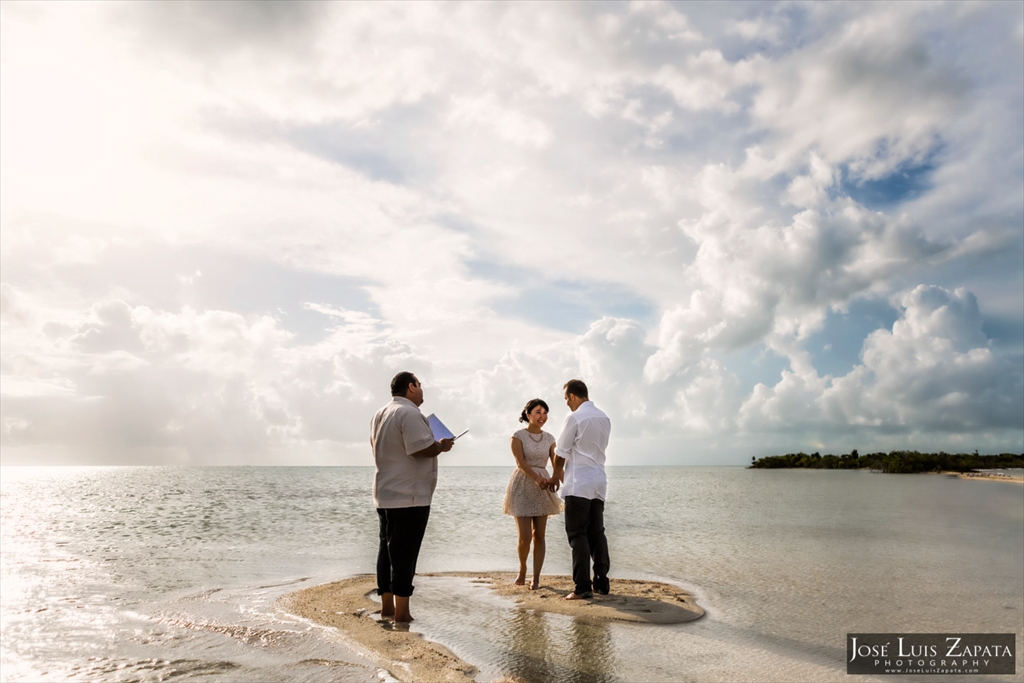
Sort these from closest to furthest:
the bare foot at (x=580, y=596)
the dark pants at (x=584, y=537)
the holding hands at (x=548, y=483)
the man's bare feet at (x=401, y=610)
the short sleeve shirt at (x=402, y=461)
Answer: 1. the short sleeve shirt at (x=402, y=461)
2. the man's bare feet at (x=401, y=610)
3. the bare foot at (x=580, y=596)
4. the dark pants at (x=584, y=537)
5. the holding hands at (x=548, y=483)

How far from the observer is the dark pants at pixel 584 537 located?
6.88m

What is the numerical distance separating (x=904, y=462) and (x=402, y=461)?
10494 centimetres

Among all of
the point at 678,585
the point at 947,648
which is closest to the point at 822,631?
the point at 947,648

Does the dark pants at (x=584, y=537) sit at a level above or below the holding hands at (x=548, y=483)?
below

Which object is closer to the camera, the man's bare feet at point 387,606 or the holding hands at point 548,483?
the man's bare feet at point 387,606

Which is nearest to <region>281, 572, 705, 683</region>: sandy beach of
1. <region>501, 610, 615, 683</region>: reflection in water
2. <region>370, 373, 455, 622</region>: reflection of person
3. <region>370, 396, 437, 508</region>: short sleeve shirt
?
<region>501, 610, 615, 683</region>: reflection in water

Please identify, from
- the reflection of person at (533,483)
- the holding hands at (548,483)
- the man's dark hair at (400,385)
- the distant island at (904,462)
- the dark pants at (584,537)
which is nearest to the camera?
the man's dark hair at (400,385)

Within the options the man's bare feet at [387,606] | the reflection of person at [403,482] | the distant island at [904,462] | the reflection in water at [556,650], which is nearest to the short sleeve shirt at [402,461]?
the reflection of person at [403,482]

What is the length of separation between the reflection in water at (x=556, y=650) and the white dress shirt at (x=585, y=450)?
1.41 meters

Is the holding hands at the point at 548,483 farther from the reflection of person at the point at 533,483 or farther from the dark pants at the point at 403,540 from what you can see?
the dark pants at the point at 403,540

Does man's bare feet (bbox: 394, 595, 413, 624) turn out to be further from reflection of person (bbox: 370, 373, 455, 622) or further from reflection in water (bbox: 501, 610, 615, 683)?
reflection in water (bbox: 501, 610, 615, 683)

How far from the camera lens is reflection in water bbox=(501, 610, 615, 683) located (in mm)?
4410

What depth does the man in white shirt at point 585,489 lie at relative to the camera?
6.90 m

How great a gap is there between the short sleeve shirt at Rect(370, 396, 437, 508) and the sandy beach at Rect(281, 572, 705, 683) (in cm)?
109
